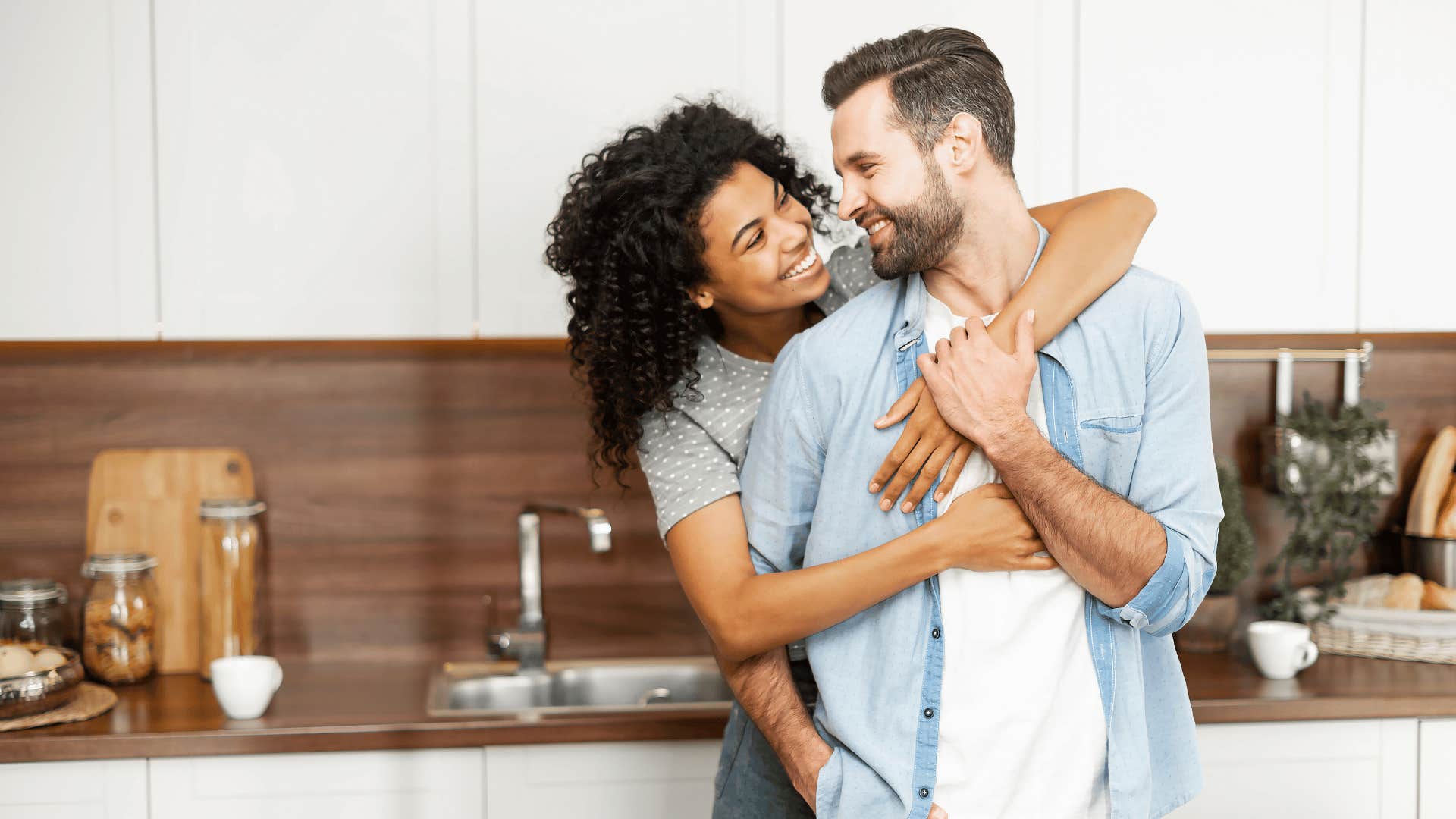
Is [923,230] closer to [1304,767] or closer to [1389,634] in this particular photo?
[1304,767]

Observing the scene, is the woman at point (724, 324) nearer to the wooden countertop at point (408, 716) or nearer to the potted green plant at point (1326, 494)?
the wooden countertop at point (408, 716)

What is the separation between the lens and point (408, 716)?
6.40 ft

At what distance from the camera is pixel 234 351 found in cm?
235

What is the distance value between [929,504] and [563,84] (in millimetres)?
1177

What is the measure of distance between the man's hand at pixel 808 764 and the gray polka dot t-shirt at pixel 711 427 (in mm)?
318

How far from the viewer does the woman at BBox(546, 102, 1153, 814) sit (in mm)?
1273

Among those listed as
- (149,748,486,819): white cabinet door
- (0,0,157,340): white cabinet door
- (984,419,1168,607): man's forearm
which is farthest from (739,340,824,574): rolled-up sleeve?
(0,0,157,340): white cabinet door

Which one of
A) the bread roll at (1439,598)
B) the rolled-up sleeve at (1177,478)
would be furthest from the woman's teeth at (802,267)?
the bread roll at (1439,598)

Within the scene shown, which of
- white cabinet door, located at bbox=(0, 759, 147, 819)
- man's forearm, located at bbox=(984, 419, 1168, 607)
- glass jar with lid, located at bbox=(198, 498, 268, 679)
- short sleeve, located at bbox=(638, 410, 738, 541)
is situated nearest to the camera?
man's forearm, located at bbox=(984, 419, 1168, 607)

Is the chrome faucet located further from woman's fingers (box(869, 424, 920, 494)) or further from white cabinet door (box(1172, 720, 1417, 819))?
white cabinet door (box(1172, 720, 1417, 819))

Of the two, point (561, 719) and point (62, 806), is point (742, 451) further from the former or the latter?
point (62, 806)

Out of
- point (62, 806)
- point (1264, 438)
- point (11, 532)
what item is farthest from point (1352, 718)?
point (11, 532)

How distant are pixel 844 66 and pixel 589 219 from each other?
0.40m

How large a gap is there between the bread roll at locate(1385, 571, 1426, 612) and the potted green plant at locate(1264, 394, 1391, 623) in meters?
0.09
